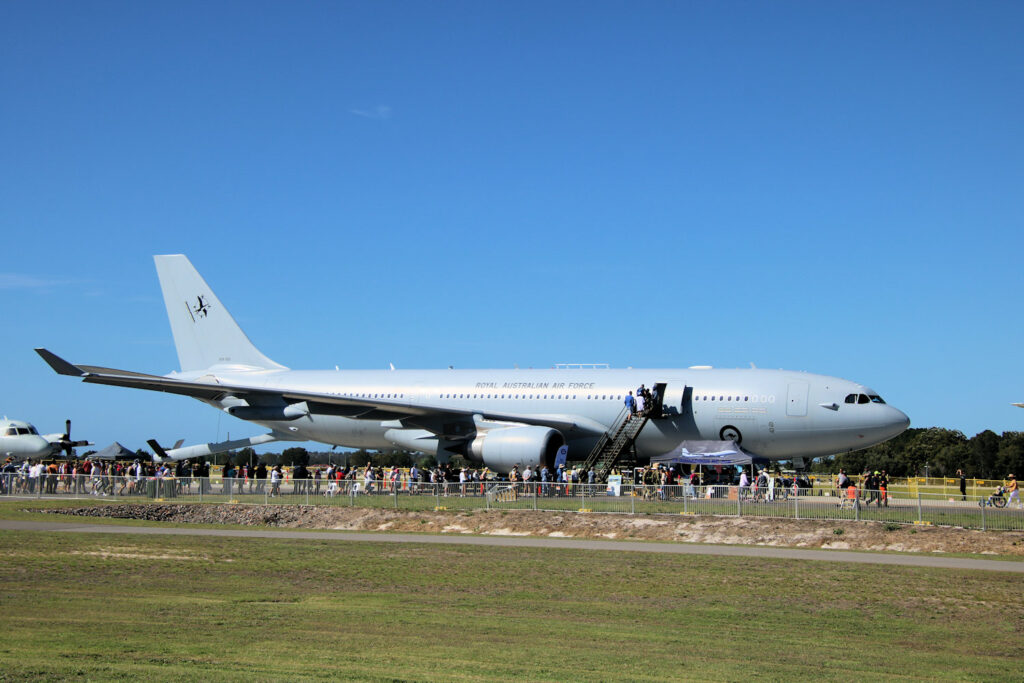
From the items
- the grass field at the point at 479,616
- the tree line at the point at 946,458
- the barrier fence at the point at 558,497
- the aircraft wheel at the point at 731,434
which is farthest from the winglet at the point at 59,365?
the tree line at the point at 946,458

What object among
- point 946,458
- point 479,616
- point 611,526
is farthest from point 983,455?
point 479,616

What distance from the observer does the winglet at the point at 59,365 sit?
Result: 31.8 metres

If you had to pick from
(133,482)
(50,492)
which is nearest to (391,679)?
(133,482)

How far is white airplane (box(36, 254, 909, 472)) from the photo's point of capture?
35094 mm

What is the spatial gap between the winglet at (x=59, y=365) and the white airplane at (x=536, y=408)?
37 mm

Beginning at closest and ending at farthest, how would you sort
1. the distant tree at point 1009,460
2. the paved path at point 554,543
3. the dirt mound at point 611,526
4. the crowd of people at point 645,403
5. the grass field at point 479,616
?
the grass field at point 479,616, the paved path at point 554,543, the dirt mound at point 611,526, the crowd of people at point 645,403, the distant tree at point 1009,460

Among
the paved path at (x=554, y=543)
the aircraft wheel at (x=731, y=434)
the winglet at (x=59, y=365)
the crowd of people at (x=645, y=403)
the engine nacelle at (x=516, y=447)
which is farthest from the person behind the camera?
the crowd of people at (x=645, y=403)

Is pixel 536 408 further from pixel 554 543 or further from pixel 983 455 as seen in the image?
pixel 983 455

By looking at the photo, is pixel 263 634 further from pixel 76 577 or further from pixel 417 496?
pixel 417 496

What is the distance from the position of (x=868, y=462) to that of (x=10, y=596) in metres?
87.9

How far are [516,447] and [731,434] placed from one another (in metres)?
7.76

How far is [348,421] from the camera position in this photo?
44.8m

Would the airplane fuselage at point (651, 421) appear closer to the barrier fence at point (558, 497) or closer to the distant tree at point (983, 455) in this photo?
the barrier fence at point (558, 497)

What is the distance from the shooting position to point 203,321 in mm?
49312
